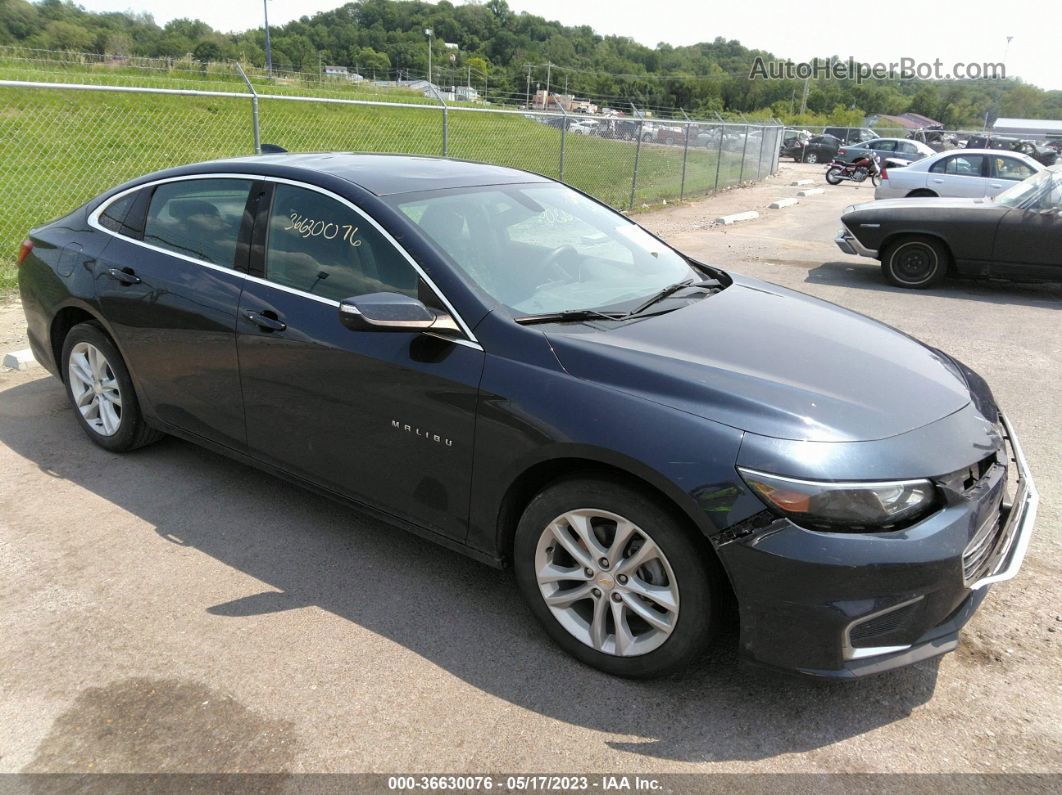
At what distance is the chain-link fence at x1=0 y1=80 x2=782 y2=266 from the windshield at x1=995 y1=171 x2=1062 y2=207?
617 cm

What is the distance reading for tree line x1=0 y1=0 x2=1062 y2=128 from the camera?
4888cm

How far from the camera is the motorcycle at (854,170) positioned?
2686 cm

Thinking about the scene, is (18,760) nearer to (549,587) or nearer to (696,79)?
(549,587)

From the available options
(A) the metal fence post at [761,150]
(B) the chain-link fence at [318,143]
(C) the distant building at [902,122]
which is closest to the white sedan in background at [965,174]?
(B) the chain-link fence at [318,143]

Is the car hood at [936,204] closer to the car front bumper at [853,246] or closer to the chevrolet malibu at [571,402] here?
the car front bumper at [853,246]

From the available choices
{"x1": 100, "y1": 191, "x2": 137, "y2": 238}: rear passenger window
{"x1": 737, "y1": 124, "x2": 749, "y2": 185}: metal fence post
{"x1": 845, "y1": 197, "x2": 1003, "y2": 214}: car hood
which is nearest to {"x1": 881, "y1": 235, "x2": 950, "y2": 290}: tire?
{"x1": 845, "y1": 197, "x2": 1003, "y2": 214}: car hood

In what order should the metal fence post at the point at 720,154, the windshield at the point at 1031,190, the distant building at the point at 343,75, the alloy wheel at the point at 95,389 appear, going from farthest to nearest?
the distant building at the point at 343,75
the metal fence post at the point at 720,154
the windshield at the point at 1031,190
the alloy wheel at the point at 95,389

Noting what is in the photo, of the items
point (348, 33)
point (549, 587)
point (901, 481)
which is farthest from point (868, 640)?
point (348, 33)

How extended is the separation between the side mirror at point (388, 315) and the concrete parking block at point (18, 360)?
4.08 metres

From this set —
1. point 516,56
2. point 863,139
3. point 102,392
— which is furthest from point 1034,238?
point 516,56

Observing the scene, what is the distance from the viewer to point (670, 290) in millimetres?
3705

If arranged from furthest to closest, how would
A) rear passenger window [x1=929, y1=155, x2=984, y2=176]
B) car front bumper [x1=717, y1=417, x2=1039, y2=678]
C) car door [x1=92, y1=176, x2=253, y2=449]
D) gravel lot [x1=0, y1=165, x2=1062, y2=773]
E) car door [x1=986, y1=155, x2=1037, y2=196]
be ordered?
1. rear passenger window [x1=929, y1=155, x2=984, y2=176]
2. car door [x1=986, y1=155, x2=1037, y2=196]
3. car door [x1=92, y1=176, x2=253, y2=449]
4. gravel lot [x1=0, y1=165, x2=1062, y2=773]
5. car front bumper [x1=717, y1=417, x2=1039, y2=678]

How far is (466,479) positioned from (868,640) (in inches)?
57.2

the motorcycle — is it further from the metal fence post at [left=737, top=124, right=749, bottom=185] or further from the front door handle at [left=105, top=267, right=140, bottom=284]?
the front door handle at [left=105, top=267, right=140, bottom=284]
